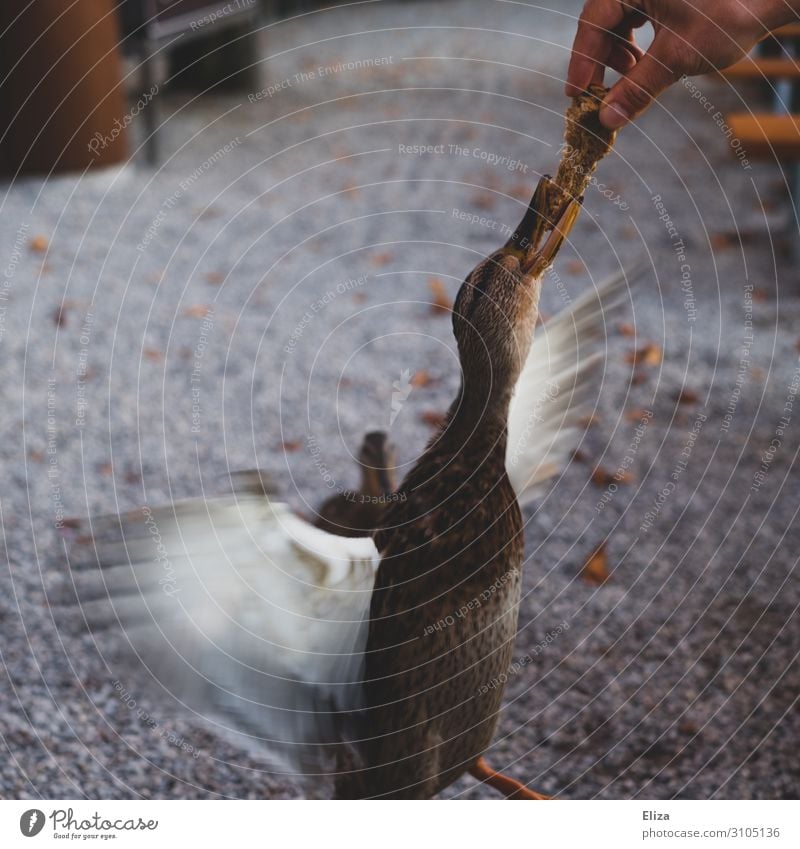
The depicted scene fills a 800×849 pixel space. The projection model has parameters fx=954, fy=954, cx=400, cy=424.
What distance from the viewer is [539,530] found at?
2537 millimetres

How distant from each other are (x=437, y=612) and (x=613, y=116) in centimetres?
67

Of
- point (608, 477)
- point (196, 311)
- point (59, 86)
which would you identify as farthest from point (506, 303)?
point (59, 86)

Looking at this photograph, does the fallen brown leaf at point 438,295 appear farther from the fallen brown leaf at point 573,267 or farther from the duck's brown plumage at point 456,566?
the duck's brown plumage at point 456,566

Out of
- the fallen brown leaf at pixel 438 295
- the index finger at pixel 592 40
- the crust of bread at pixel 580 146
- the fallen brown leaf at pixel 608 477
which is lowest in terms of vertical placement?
the fallen brown leaf at pixel 608 477

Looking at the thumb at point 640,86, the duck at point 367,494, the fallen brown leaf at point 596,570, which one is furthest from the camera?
the fallen brown leaf at point 596,570

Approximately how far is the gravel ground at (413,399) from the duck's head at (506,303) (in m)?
0.84

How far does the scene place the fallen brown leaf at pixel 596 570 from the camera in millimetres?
2332

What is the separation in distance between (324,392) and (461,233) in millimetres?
1403

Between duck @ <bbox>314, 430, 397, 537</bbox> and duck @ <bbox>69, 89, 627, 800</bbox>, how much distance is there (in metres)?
0.46

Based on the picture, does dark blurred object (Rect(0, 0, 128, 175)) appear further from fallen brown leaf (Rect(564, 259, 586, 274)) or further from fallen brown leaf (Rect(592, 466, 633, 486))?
fallen brown leaf (Rect(592, 466, 633, 486))

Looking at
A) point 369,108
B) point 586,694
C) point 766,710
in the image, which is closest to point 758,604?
point 766,710

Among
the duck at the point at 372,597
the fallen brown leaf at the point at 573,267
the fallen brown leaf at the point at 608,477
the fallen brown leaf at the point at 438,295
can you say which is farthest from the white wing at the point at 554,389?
the fallen brown leaf at the point at 573,267

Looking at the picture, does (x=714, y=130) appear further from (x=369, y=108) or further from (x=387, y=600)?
(x=387, y=600)

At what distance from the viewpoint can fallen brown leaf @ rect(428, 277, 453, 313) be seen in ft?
12.2
